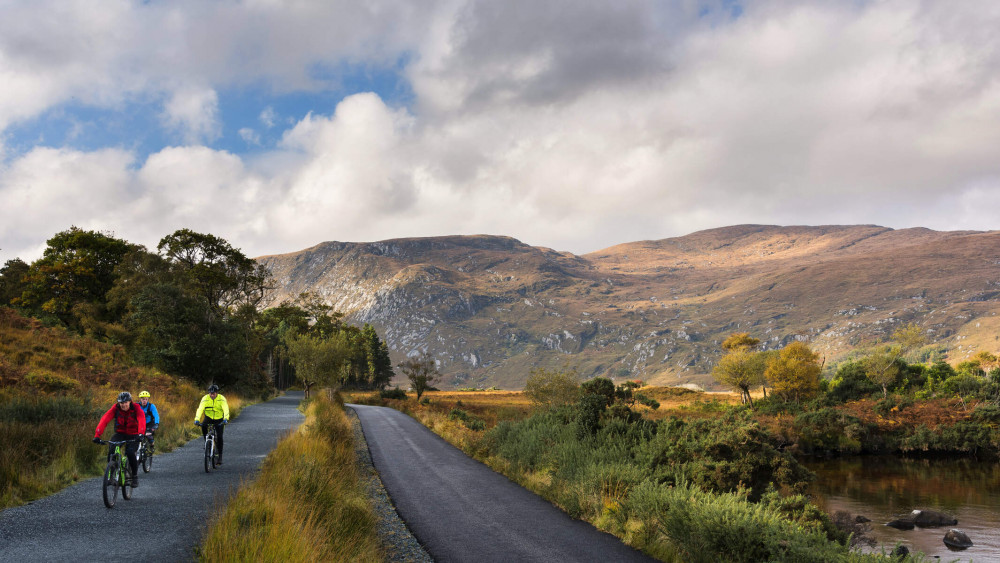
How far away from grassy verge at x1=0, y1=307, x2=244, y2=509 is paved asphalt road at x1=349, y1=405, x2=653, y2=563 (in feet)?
27.5

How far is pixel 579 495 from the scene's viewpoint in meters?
14.3

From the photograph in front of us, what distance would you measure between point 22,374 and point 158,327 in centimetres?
2044

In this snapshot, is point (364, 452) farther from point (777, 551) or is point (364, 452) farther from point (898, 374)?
point (898, 374)

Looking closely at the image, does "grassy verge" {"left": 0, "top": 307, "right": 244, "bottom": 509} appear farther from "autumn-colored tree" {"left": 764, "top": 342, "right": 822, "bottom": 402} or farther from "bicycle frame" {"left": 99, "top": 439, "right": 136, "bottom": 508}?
"autumn-colored tree" {"left": 764, "top": 342, "right": 822, "bottom": 402}

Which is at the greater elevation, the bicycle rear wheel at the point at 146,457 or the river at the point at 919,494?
the bicycle rear wheel at the point at 146,457

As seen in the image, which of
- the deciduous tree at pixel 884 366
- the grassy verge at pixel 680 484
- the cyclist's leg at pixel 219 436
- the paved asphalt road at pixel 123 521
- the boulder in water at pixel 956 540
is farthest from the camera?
the deciduous tree at pixel 884 366

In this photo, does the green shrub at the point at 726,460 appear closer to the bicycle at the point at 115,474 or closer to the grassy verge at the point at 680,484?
the grassy verge at the point at 680,484

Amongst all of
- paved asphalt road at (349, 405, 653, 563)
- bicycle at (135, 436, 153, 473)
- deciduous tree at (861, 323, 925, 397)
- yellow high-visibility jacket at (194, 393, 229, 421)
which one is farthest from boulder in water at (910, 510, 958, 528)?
deciduous tree at (861, 323, 925, 397)

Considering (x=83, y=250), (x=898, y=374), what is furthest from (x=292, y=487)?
(x=898, y=374)

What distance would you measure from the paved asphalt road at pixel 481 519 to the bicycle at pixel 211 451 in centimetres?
529

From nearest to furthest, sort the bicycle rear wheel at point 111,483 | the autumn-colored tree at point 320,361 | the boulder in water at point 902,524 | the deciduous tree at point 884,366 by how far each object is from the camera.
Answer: the bicycle rear wheel at point 111,483 < the boulder in water at point 902,524 < the autumn-colored tree at point 320,361 < the deciduous tree at point 884,366

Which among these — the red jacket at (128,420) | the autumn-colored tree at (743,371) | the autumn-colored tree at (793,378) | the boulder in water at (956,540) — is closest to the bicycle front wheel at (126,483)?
the red jacket at (128,420)

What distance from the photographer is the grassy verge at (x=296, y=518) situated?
725cm

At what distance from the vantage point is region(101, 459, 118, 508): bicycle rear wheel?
37.8ft
